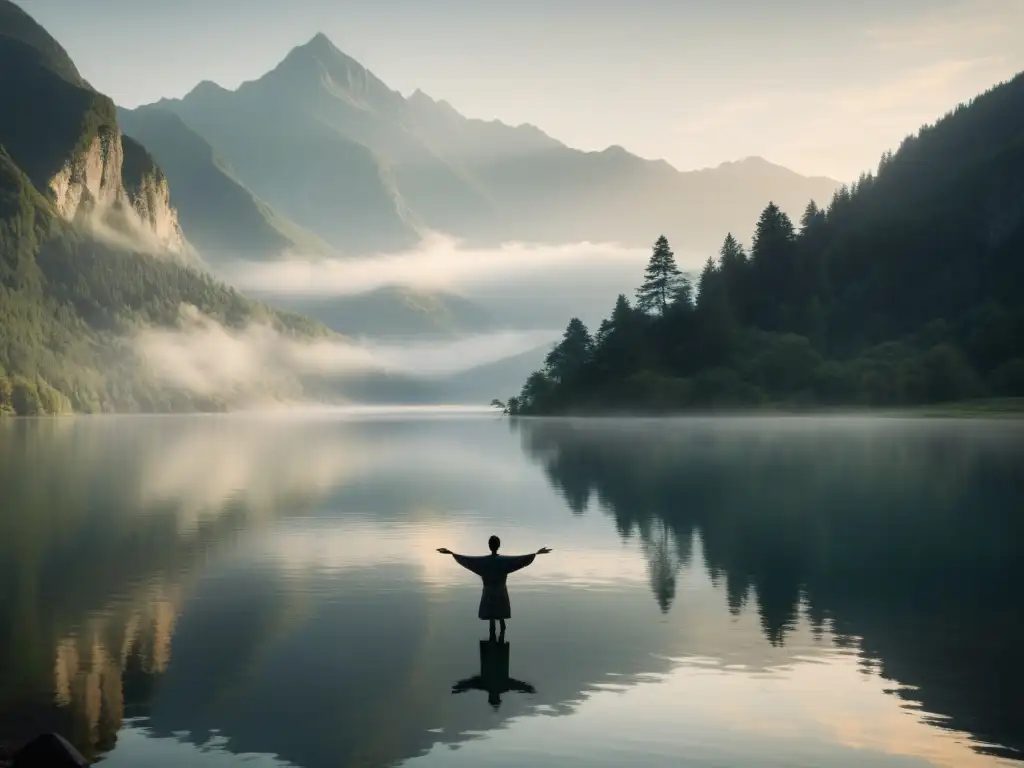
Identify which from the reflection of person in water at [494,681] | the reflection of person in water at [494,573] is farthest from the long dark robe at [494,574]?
the reflection of person in water at [494,681]

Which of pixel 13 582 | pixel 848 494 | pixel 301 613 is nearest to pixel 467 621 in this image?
pixel 301 613

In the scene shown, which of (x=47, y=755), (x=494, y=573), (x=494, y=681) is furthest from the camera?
(x=494, y=573)

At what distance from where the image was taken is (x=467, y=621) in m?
37.4

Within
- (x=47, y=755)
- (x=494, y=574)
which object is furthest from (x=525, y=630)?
(x=47, y=755)

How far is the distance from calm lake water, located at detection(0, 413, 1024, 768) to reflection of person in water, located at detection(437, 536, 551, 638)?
1.10 meters

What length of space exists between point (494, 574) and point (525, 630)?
3.71m

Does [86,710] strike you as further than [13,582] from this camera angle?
No

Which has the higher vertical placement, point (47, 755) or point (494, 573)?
point (494, 573)

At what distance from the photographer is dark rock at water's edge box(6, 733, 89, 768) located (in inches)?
787

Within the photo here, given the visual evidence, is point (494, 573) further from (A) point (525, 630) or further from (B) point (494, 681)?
(B) point (494, 681)

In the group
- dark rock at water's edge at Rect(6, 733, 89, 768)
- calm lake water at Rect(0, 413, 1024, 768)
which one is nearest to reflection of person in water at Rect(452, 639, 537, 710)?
calm lake water at Rect(0, 413, 1024, 768)

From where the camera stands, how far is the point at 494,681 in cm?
2939

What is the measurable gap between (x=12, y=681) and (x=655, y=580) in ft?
83.0

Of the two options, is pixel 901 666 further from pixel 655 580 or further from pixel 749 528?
pixel 749 528
